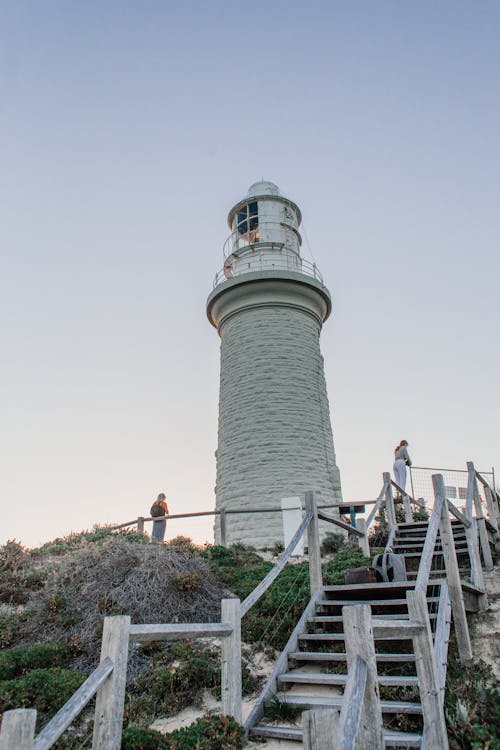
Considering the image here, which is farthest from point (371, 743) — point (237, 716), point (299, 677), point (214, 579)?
point (214, 579)

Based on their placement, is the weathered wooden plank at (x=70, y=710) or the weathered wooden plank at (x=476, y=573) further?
the weathered wooden plank at (x=476, y=573)

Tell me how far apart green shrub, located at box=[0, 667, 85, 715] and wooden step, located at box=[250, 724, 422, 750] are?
2.18 meters

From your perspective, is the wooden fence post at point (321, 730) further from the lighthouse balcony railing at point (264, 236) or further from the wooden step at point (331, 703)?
the lighthouse balcony railing at point (264, 236)

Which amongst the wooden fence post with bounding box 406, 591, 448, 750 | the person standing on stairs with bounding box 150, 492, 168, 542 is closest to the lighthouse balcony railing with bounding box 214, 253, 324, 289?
the person standing on stairs with bounding box 150, 492, 168, 542

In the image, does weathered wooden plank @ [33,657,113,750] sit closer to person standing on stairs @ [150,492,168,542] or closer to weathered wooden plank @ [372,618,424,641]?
weathered wooden plank @ [372,618,424,641]

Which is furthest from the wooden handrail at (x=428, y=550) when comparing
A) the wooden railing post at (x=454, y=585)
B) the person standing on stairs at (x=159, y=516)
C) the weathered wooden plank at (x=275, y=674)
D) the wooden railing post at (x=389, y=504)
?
the person standing on stairs at (x=159, y=516)

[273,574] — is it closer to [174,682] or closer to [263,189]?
[174,682]

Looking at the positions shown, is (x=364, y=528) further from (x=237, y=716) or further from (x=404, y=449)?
(x=237, y=716)

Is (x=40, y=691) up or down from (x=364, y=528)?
down

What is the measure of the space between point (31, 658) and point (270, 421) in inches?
432

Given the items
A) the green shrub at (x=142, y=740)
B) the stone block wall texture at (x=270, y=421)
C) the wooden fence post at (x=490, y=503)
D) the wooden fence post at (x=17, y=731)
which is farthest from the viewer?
the stone block wall texture at (x=270, y=421)

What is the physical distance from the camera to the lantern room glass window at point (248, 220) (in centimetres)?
2117

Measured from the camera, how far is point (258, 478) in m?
16.6

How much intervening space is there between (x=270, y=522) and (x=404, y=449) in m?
4.36
